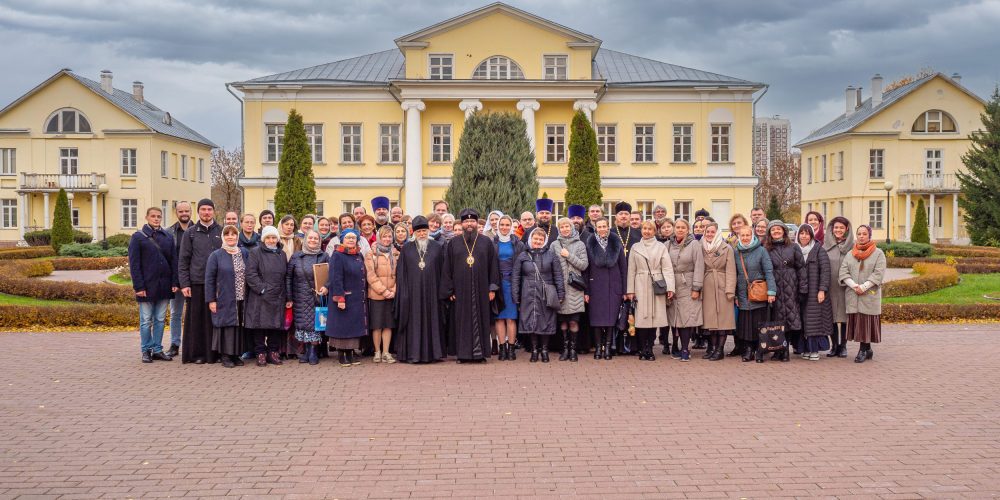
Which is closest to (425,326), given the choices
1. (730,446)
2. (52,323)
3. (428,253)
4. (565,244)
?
(428,253)

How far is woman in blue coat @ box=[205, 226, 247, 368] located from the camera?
33.9 feet

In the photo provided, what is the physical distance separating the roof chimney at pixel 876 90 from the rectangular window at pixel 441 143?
96.7 feet

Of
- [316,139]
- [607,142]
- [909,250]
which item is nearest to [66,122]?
[316,139]

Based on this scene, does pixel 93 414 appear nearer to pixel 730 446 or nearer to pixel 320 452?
pixel 320 452

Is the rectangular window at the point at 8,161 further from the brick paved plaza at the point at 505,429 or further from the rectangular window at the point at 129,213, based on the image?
the brick paved plaza at the point at 505,429

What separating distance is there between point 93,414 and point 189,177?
49245 mm

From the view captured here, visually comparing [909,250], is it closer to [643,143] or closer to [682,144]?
[682,144]

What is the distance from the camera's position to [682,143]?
36781 millimetres

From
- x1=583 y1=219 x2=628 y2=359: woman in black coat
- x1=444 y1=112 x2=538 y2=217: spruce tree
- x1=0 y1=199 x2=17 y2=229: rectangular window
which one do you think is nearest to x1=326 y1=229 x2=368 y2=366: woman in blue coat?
x1=583 y1=219 x2=628 y2=359: woman in black coat

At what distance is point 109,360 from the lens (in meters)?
10.8

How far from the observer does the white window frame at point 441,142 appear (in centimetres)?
3628

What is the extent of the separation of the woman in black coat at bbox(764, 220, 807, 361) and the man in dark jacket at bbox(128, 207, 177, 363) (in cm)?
786

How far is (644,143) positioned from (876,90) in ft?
75.8

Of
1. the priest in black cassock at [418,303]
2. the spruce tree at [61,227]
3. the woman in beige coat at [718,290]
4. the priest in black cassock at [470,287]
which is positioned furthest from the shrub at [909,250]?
the spruce tree at [61,227]
